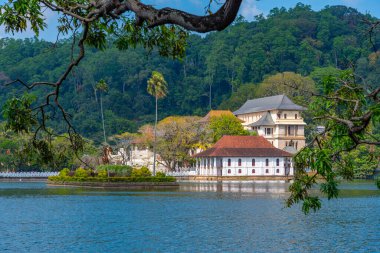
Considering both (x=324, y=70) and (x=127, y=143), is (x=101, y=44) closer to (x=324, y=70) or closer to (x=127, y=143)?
(x=127, y=143)

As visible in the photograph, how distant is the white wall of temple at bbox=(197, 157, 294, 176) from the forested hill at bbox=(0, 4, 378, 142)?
5364cm

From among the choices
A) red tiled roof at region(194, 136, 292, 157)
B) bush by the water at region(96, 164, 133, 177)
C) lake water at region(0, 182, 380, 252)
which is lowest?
lake water at region(0, 182, 380, 252)

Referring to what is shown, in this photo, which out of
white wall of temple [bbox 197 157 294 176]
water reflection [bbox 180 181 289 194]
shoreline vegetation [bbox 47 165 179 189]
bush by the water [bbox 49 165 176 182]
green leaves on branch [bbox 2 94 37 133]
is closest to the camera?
green leaves on branch [bbox 2 94 37 133]

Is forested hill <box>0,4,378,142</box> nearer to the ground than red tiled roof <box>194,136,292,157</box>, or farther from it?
farther from it

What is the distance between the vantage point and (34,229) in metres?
35.2

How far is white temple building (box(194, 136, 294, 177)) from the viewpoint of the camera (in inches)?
3824

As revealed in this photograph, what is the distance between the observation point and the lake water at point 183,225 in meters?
29.0

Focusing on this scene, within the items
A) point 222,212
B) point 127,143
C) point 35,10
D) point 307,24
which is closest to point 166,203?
point 222,212

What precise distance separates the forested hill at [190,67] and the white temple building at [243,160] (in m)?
53.2

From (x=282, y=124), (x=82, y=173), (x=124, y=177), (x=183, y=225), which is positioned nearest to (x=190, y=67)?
(x=282, y=124)

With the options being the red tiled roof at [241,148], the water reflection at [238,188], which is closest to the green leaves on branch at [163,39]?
the water reflection at [238,188]

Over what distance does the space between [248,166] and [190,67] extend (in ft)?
275

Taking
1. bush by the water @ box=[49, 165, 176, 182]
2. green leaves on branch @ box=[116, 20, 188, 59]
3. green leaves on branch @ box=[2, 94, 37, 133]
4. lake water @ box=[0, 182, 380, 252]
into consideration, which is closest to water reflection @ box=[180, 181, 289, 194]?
bush by the water @ box=[49, 165, 176, 182]

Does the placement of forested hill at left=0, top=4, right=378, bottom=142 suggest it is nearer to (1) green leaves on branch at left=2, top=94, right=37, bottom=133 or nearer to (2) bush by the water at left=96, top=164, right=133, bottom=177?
(2) bush by the water at left=96, top=164, right=133, bottom=177
